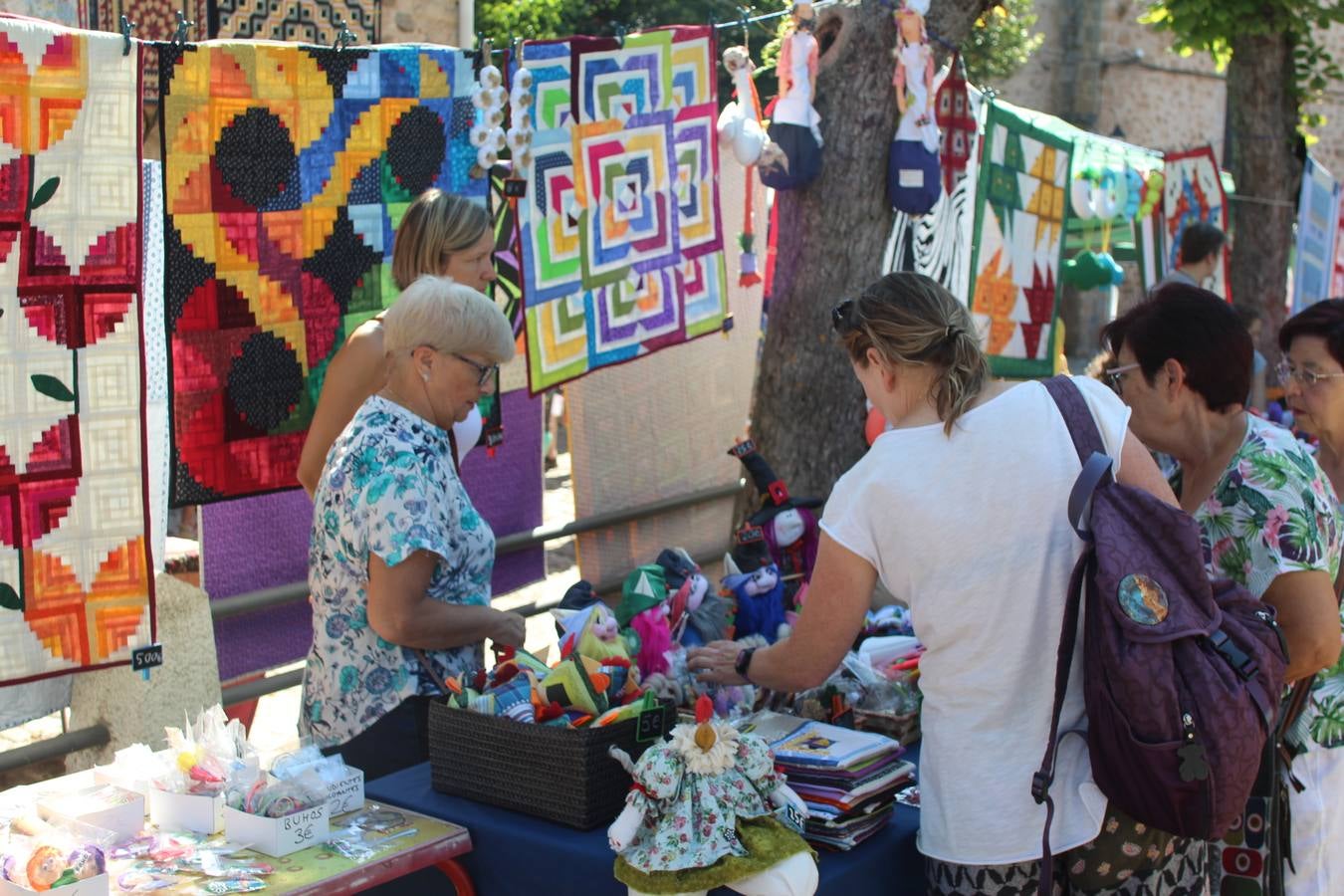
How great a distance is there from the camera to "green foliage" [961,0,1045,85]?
55.0ft

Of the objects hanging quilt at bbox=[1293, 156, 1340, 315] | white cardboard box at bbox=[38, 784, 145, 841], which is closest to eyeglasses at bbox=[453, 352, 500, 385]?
white cardboard box at bbox=[38, 784, 145, 841]

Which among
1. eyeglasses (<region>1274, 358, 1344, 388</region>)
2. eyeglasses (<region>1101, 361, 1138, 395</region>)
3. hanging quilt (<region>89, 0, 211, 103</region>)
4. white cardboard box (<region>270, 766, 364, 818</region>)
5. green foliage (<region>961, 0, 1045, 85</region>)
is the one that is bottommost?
white cardboard box (<region>270, 766, 364, 818</region>)

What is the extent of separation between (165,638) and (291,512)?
0.51 metres

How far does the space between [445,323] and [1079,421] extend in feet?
3.93

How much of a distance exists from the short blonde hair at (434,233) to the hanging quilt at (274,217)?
43cm

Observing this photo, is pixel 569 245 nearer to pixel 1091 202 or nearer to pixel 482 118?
pixel 482 118

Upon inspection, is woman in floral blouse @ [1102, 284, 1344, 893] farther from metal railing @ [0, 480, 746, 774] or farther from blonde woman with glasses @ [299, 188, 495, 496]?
metal railing @ [0, 480, 746, 774]

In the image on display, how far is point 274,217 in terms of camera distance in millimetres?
3541

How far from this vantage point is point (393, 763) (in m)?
2.71

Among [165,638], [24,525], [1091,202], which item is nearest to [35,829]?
[24,525]

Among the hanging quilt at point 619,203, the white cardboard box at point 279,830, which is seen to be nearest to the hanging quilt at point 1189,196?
the hanging quilt at point 619,203

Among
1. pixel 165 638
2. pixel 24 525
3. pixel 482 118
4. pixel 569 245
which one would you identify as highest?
pixel 482 118

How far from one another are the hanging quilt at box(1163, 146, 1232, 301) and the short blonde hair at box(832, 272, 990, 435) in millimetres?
6379

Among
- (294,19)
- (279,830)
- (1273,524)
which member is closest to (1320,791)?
(1273,524)
